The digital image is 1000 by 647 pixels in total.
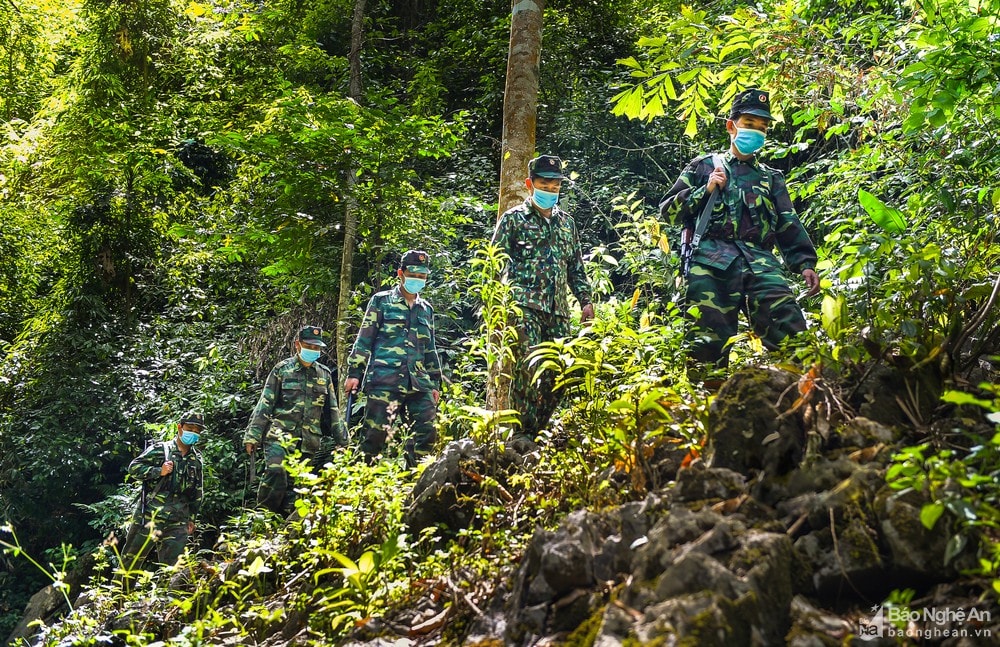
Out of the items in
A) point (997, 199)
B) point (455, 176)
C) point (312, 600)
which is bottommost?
point (312, 600)

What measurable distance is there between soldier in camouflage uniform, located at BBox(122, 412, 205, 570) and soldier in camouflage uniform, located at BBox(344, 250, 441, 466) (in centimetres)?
299

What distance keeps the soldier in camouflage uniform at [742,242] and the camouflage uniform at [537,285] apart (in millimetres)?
1049

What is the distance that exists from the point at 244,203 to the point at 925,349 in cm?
1272

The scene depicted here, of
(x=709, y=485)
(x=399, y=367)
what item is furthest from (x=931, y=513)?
(x=399, y=367)

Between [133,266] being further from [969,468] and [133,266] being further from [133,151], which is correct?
[969,468]

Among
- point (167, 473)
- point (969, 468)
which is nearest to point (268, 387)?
point (167, 473)

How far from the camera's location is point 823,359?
365 cm

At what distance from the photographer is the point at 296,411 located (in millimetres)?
8727

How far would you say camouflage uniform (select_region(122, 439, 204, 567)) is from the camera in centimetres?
958

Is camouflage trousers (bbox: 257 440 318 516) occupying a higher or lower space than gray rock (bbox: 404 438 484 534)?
lower

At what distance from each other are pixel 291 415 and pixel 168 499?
2.24 meters

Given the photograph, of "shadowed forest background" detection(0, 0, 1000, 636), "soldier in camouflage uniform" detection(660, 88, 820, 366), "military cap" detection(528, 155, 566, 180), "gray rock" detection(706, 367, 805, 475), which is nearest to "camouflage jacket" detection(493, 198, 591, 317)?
"military cap" detection(528, 155, 566, 180)

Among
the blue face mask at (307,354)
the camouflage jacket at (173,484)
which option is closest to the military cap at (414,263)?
the blue face mask at (307,354)

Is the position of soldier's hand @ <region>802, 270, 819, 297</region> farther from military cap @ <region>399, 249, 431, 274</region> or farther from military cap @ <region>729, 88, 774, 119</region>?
Result: military cap @ <region>399, 249, 431, 274</region>
